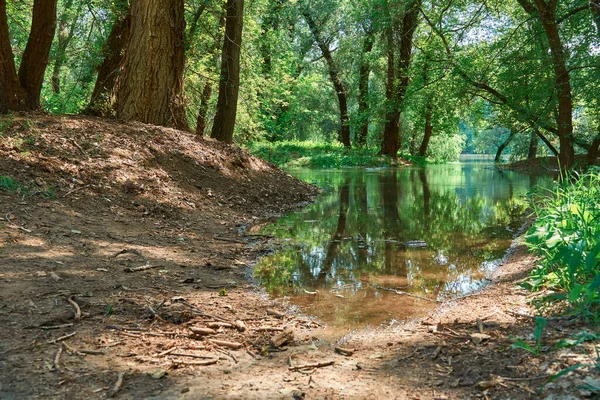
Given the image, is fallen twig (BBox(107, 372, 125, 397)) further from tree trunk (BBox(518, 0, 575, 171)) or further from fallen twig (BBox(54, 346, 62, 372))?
tree trunk (BBox(518, 0, 575, 171))

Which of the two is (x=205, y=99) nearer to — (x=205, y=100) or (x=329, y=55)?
(x=205, y=100)

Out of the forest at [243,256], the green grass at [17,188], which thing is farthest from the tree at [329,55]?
the green grass at [17,188]

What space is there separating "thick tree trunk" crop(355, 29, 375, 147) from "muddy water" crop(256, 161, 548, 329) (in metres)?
18.5

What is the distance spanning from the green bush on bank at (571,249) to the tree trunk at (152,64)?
278 inches

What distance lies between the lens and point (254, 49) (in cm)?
1897

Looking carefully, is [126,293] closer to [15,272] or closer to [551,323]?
[15,272]

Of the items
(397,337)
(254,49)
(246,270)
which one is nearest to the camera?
(397,337)

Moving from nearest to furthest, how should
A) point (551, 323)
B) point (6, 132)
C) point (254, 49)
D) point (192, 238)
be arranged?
point (551, 323), point (192, 238), point (6, 132), point (254, 49)

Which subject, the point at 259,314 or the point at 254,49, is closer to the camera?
the point at 259,314

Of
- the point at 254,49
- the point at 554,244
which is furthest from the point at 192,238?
the point at 254,49

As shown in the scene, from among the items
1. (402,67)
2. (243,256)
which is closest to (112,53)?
(243,256)

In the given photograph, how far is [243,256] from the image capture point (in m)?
5.38

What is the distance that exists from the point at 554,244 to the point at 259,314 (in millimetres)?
2388

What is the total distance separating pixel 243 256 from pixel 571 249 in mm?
3366
